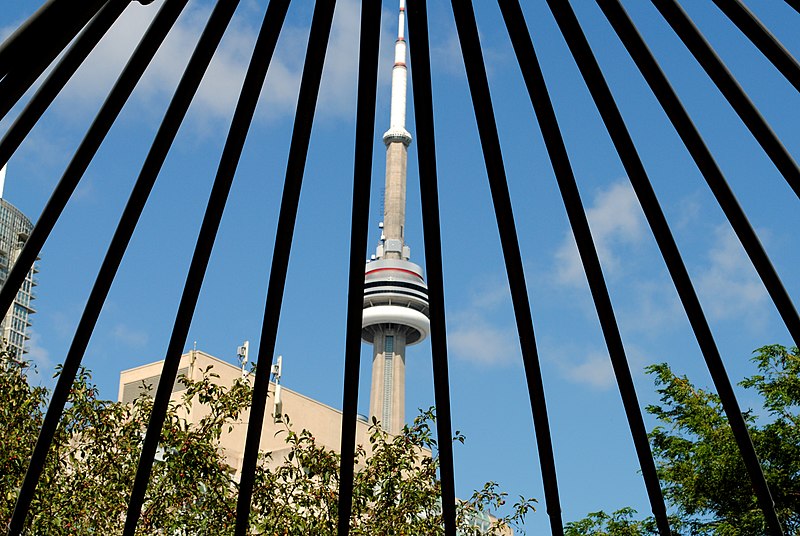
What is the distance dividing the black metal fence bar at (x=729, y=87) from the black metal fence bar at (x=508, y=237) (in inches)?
51.8

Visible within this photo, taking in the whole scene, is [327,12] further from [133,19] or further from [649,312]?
[649,312]

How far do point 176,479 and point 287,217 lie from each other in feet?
27.6

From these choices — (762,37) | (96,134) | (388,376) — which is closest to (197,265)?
(96,134)

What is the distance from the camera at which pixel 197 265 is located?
26.6 ft

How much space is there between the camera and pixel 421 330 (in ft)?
475

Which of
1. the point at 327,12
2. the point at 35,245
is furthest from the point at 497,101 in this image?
the point at 35,245

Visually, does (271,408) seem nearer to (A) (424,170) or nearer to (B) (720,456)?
(B) (720,456)

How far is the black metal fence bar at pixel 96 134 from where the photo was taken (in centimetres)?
670

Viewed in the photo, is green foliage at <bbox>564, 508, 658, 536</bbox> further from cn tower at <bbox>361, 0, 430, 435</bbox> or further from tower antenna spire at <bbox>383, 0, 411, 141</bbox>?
cn tower at <bbox>361, 0, 430, 435</bbox>

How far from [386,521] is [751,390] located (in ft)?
62.3

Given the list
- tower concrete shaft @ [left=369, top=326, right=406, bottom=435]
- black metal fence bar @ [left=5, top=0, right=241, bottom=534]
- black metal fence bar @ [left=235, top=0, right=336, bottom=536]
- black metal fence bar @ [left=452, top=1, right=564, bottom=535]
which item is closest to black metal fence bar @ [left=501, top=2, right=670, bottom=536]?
black metal fence bar @ [left=452, top=1, right=564, bottom=535]

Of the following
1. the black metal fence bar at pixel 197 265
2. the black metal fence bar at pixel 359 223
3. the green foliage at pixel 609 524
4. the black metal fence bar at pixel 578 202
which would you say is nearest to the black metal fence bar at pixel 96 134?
the black metal fence bar at pixel 197 265

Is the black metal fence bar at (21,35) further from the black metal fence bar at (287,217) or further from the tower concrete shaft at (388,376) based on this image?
the tower concrete shaft at (388,376)

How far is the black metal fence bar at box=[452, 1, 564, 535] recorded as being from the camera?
718 centimetres
